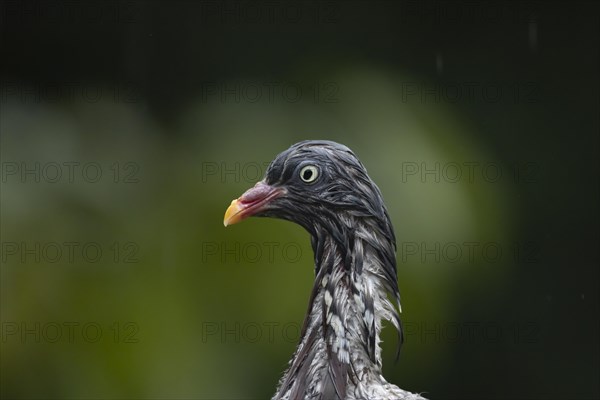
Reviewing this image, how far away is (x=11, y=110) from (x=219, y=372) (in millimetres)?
2757

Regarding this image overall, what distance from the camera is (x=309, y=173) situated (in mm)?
3443

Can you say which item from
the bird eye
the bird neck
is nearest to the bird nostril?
the bird eye

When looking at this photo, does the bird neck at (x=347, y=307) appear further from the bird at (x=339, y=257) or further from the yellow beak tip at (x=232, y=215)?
the yellow beak tip at (x=232, y=215)

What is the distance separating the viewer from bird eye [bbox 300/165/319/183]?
343cm

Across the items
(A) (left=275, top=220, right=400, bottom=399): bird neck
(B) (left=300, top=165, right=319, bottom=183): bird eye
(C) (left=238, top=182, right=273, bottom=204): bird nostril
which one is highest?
(B) (left=300, top=165, right=319, bottom=183): bird eye

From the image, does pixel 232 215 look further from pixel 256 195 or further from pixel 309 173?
pixel 309 173

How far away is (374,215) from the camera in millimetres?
3418

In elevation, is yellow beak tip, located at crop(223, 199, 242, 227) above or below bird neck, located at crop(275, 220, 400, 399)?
above

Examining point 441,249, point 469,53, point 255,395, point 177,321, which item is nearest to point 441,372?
point 441,249

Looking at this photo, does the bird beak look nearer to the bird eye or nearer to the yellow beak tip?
the yellow beak tip

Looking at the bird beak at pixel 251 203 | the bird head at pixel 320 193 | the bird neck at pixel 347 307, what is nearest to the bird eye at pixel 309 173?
the bird head at pixel 320 193

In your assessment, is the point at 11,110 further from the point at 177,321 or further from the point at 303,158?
the point at 303,158

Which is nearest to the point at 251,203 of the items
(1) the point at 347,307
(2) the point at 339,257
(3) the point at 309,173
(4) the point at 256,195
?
(4) the point at 256,195

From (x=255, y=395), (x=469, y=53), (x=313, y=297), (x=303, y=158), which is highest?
(x=469, y=53)
